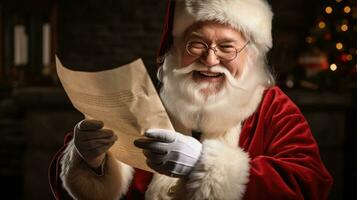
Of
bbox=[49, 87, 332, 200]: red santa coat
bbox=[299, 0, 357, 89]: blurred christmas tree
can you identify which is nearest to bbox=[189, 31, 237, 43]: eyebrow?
bbox=[49, 87, 332, 200]: red santa coat

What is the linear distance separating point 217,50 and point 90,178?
18.1 inches

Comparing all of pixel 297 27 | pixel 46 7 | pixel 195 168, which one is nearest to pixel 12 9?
pixel 46 7

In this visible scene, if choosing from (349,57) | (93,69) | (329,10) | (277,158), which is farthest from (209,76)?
(93,69)

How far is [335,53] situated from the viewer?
3908 mm

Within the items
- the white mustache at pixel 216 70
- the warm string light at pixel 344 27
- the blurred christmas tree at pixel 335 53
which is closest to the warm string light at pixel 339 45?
the blurred christmas tree at pixel 335 53

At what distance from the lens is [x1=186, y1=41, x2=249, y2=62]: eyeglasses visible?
1.34 metres

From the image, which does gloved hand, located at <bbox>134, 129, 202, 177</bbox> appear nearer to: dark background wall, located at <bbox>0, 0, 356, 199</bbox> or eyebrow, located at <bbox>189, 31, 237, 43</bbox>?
eyebrow, located at <bbox>189, 31, 237, 43</bbox>

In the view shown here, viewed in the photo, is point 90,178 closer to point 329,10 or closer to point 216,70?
point 216,70

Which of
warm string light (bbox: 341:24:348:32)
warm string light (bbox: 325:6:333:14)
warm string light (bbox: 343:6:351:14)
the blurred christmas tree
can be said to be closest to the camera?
the blurred christmas tree

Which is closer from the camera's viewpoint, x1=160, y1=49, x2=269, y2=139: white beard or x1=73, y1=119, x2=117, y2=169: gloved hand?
x1=73, y1=119, x2=117, y2=169: gloved hand

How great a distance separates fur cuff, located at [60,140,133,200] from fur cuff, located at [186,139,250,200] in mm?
284

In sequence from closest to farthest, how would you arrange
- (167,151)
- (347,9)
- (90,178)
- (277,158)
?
(167,151) < (277,158) < (90,178) < (347,9)

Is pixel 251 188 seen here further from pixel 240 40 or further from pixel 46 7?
pixel 46 7

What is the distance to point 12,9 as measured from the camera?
484cm
